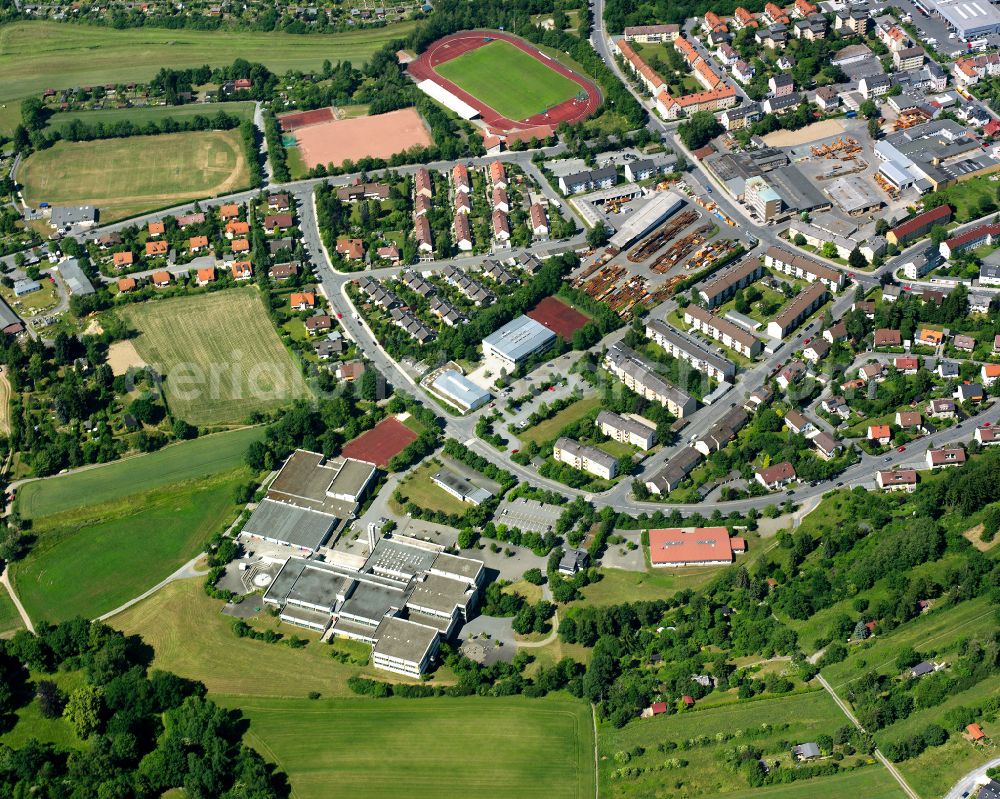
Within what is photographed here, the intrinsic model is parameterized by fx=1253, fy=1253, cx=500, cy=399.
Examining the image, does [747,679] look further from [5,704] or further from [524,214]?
[524,214]

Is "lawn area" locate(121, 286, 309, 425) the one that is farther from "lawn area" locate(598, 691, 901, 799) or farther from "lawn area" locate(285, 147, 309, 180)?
"lawn area" locate(598, 691, 901, 799)

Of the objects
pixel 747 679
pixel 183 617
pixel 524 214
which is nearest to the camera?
pixel 747 679

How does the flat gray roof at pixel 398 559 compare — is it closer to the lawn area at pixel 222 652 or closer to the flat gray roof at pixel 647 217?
the lawn area at pixel 222 652

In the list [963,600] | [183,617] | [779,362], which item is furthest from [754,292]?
[183,617]

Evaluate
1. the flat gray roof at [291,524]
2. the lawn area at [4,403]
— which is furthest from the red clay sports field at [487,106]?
the flat gray roof at [291,524]

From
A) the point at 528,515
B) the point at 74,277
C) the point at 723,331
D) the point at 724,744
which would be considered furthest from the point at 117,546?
the point at 723,331
